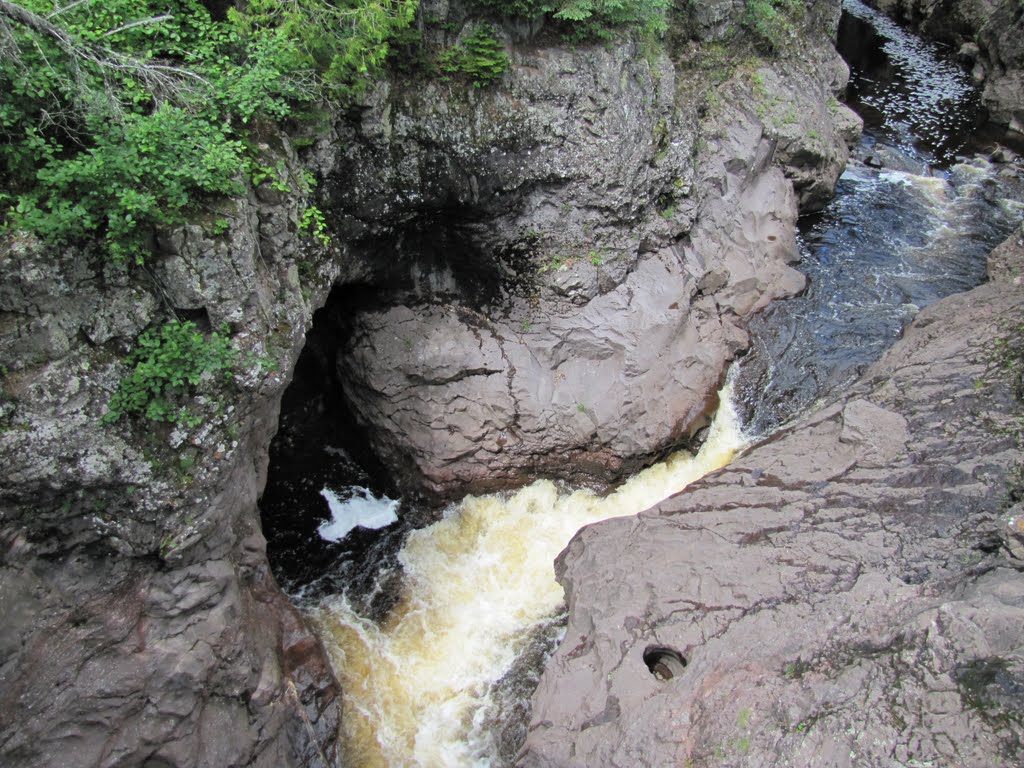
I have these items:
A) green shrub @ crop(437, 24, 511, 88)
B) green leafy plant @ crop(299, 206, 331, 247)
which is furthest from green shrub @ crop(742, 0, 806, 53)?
green leafy plant @ crop(299, 206, 331, 247)

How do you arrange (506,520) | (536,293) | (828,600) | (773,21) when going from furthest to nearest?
(773,21), (536,293), (506,520), (828,600)

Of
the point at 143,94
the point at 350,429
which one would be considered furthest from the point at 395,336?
the point at 143,94

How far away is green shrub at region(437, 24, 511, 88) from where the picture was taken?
9.98 metres

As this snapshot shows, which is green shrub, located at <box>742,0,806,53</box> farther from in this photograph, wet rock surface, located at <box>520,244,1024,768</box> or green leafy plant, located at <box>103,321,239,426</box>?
green leafy plant, located at <box>103,321,239,426</box>

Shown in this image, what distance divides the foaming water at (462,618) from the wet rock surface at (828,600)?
1.03m

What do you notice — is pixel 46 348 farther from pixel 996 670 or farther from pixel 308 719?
pixel 996 670

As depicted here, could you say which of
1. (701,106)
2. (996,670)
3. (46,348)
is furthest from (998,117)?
(46,348)

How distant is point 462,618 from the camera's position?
31.5 ft

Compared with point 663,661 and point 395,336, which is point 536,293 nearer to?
point 395,336

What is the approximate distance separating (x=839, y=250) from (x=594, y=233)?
245 inches

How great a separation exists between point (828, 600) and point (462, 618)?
4.65m

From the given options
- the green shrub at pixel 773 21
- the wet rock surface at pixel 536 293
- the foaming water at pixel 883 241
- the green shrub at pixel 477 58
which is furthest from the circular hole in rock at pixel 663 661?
the green shrub at pixel 773 21

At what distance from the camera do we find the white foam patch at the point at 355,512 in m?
10.9

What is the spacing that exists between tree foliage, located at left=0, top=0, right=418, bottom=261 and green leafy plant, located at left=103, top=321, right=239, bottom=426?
86 cm
